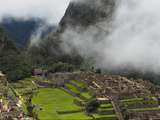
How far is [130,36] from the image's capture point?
241 feet

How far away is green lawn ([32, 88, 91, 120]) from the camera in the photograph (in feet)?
107

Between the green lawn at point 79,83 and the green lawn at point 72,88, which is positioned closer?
the green lawn at point 72,88

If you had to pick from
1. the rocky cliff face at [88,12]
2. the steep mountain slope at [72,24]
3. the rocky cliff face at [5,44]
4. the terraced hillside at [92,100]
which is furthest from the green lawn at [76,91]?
the rocky cliff face at [88,12]

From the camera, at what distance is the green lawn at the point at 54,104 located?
3272 centimetres

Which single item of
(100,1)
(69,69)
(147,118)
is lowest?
(147,118)

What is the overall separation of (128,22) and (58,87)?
107 ft

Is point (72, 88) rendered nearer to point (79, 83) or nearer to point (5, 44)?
point (79, 83)

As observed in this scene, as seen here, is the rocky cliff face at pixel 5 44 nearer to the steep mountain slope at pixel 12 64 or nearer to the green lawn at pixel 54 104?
the steep mountain slope at pixel 12 64

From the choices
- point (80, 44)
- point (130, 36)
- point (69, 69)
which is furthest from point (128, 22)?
point (69, 69)

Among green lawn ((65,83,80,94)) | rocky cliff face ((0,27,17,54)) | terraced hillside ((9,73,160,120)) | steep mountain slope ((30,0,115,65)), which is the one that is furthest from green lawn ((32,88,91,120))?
steep mountain slope ((30,0,115,65))

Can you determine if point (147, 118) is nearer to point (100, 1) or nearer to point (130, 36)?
point (130, 36)

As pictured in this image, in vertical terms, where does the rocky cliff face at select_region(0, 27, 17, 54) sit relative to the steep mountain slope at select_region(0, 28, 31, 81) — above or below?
above

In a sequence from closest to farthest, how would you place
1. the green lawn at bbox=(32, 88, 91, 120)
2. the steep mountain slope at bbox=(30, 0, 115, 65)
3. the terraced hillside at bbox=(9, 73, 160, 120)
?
1. the green lawn at bbox=(32, 88, 91, 120)
2. the terraced hillside at bbox=(9, 73, 160, 120)
3. the steep mountain slope at bbox=(30, 0, 115, 65)

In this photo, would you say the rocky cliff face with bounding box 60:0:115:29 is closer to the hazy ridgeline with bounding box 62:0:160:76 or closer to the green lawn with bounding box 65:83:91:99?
the hazy ridgeline with bounding box 62:0:160:76
